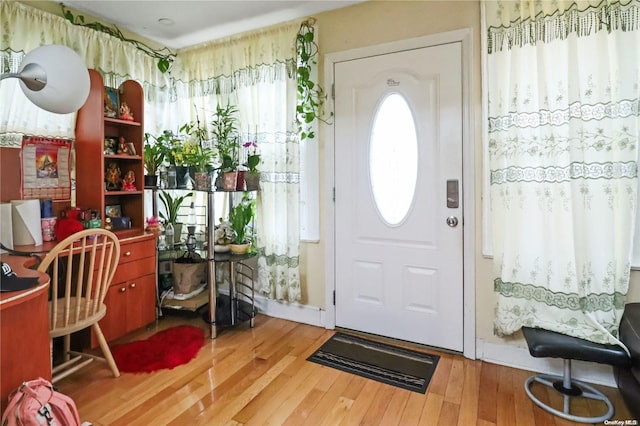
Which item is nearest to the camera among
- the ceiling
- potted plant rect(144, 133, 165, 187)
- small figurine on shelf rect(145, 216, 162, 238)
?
the ceiling

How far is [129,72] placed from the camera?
310 cm

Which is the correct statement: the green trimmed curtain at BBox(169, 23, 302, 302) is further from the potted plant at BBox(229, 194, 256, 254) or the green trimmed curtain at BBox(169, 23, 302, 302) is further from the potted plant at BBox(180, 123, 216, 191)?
the potted plant at BBox(180, 123, 216, 191)

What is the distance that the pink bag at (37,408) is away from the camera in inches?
52.4

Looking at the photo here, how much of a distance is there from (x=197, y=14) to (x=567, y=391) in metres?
3.52

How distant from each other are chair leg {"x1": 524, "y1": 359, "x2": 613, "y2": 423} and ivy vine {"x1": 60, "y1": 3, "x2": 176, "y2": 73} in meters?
3.73

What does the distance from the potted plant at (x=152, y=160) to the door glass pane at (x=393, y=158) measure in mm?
1809

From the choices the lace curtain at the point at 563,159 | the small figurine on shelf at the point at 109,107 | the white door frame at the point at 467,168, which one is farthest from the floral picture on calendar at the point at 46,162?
the lace curtain at the point at 563,159

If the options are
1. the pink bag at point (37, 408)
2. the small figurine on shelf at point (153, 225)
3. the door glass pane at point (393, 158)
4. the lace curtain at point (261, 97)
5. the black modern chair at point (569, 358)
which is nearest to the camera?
the pink bag at point (37, 408)

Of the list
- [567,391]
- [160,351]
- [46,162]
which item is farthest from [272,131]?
[567,391]

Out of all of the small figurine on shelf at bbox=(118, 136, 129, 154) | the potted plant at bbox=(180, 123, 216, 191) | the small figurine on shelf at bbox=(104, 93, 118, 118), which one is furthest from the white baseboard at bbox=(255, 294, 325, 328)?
the small figurine on shelf at bbox=(104, 93, 118, 118)

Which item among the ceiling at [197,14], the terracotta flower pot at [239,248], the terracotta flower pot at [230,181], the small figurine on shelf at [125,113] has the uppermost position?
the ceiling at [197,14]

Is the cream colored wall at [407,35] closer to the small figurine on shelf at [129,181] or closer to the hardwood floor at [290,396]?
the hardwood floor at [290,396]

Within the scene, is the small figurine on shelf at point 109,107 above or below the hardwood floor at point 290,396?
above

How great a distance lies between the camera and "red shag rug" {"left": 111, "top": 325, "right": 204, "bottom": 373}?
7.50 ft
